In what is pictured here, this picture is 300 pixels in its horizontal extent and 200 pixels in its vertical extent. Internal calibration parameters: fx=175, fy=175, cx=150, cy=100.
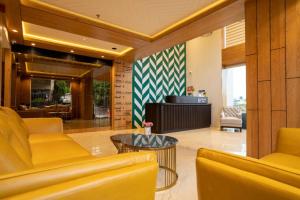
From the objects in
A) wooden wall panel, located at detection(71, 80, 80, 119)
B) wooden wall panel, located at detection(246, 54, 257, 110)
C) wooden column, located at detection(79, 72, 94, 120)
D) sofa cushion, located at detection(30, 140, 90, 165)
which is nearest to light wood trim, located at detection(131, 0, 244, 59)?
wooden wall panel, located at detection(246, 54, 257, 110)

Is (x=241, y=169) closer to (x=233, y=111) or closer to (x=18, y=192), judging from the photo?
(x=18, y=192)

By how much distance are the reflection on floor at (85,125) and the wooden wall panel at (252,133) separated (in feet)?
15.4

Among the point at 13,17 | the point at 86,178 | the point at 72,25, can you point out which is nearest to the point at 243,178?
the point at 86,178

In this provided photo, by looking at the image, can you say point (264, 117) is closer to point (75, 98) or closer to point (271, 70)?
point (271, 70)

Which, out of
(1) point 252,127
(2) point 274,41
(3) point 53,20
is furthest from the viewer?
(3) point 53,20

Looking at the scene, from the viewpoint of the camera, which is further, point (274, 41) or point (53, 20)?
point (53, 20)

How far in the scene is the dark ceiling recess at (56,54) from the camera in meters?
4.82

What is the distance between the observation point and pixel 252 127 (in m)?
2.76

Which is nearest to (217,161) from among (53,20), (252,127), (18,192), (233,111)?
(18,192)

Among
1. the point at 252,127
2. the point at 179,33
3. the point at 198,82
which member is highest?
the point at 179,33

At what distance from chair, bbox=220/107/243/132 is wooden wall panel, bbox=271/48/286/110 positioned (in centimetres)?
343

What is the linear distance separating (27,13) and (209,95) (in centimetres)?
652

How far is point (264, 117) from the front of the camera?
2623 mm

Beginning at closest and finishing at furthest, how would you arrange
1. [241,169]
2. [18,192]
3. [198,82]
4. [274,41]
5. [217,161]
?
1. [18,192]
2. [241,169]
3. [217,161]
4. [274,41]
5. [198,82]
